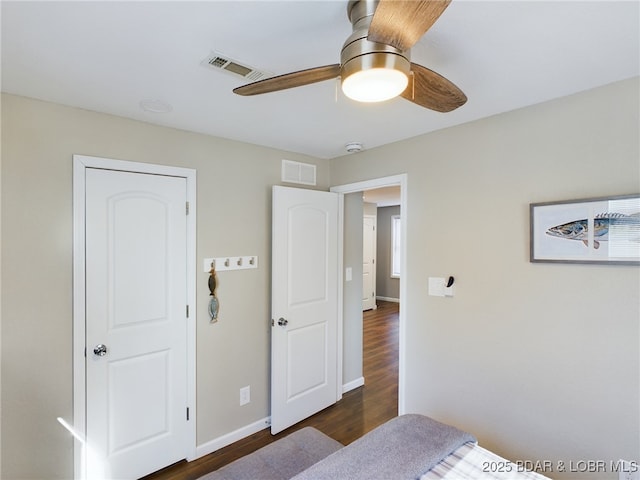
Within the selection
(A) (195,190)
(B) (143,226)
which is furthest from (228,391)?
(A) (195,190)

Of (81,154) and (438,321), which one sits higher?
(81,154)

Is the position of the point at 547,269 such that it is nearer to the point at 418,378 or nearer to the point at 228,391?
the point at 418,378

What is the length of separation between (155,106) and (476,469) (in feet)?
7.96

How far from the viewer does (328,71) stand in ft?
3.63

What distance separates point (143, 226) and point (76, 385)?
3.31ft

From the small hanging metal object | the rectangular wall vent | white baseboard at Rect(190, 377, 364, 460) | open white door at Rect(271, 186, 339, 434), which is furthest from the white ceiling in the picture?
white baseboard at Rect(190, 377, 364, 460)

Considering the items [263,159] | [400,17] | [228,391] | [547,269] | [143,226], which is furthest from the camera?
[263,159]

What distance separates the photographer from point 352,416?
9.49 feet

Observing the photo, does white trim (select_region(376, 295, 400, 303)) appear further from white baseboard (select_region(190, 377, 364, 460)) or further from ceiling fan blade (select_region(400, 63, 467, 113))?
ceiling fan blade (select_region(400, 63, 467, 113))

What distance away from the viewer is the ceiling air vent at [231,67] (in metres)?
1.39

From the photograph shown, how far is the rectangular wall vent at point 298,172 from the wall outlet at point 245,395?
177 centimetres

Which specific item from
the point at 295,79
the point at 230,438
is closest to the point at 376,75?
the point at 295,79

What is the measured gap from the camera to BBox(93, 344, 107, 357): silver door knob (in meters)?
1.96

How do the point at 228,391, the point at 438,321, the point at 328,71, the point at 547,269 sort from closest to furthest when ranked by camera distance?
the point at 328,71
the point at 547,269
the point at 438,321
the point at 228,391
